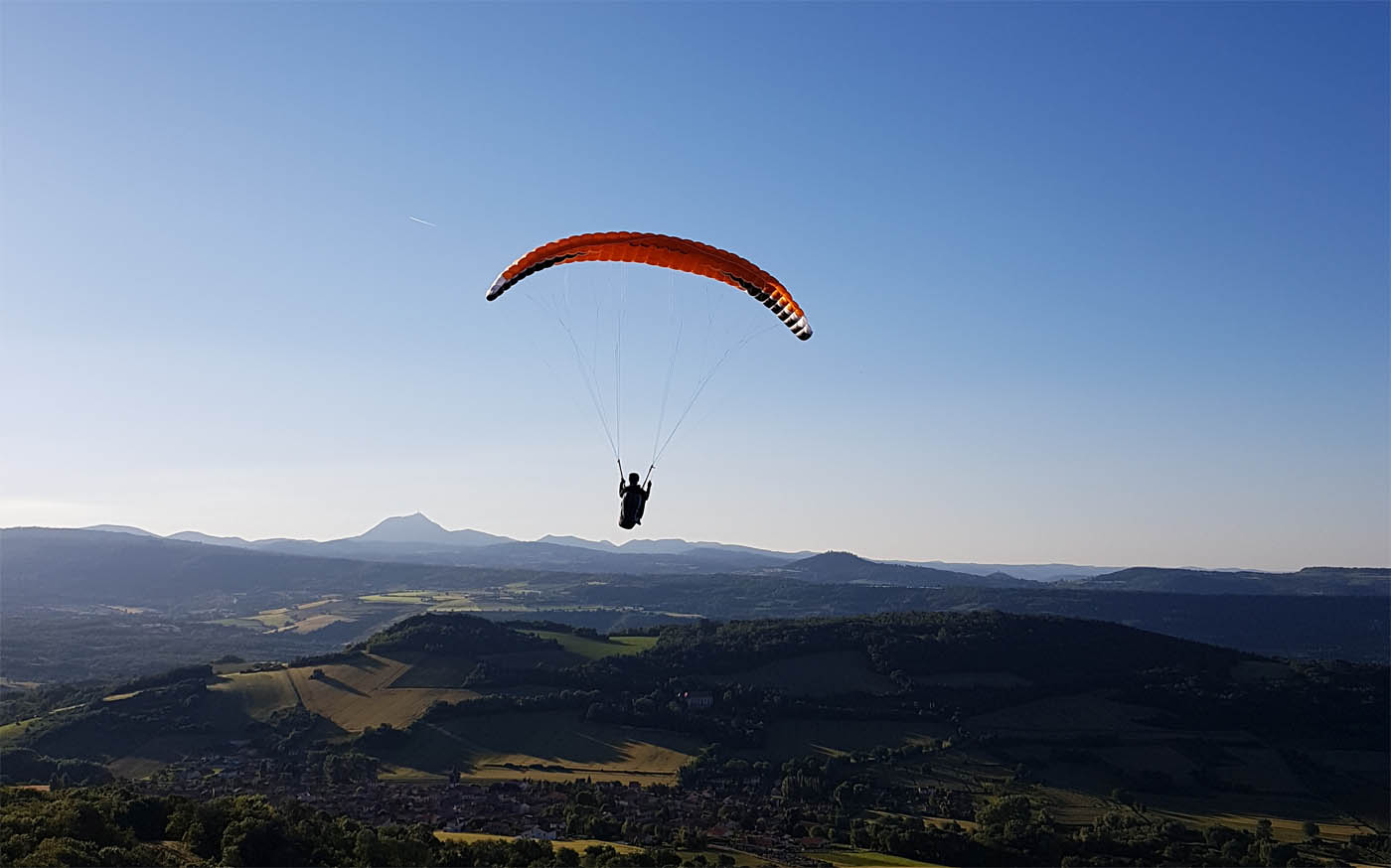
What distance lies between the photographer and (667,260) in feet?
71.8

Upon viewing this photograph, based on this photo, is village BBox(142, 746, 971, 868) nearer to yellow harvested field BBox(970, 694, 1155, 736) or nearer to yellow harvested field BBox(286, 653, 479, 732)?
yellow harvested field BBox(286, 653, 479, 732)

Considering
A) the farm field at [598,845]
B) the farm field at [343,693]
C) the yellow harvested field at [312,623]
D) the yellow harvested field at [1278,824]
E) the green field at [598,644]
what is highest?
the green field at [598,644]

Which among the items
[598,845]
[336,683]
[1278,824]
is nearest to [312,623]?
[336,683]

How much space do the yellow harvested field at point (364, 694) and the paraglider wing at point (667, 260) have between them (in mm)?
61819

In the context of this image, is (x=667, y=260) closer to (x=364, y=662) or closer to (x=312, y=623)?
(x=364, y=662)

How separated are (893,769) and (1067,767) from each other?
13.7 m

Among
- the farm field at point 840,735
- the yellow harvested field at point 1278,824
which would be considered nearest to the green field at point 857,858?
the yellow harvested field at point 1278,824

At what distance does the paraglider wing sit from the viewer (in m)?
20.9

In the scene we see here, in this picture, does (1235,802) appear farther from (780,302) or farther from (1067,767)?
(780,302)

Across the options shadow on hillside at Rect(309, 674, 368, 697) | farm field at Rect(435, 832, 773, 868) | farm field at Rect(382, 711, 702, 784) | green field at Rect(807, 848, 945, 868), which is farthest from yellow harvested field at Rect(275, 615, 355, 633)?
green field at Rect(807, 848, 945, 868)

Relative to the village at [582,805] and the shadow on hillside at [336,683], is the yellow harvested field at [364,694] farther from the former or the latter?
the village at [582,805]

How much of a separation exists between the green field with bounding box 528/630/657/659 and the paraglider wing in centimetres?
7871

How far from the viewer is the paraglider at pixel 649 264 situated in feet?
68.3

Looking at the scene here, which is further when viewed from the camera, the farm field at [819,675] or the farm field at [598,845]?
the farm field at [819,675]
